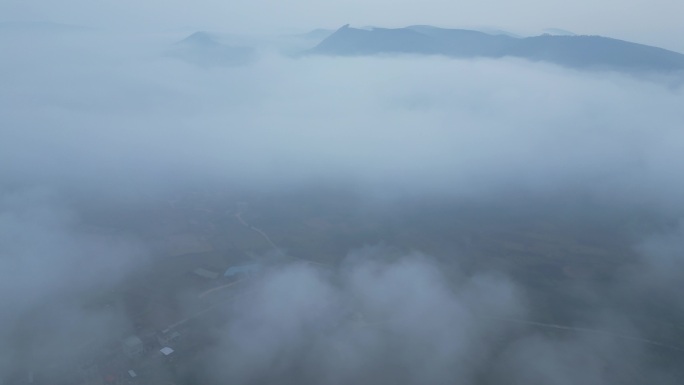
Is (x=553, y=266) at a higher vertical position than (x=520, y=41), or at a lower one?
lower

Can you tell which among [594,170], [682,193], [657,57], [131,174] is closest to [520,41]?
[657,57]

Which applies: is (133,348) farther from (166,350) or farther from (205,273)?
(205,273)

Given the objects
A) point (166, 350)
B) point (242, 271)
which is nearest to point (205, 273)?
point (242, 271)

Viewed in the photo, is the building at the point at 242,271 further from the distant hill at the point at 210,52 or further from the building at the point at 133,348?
the distant hill at the point at 210,52

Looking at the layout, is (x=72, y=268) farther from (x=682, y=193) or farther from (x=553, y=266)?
(x=682, y=193)

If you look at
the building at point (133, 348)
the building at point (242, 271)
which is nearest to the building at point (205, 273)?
the building at point (242, 271)
